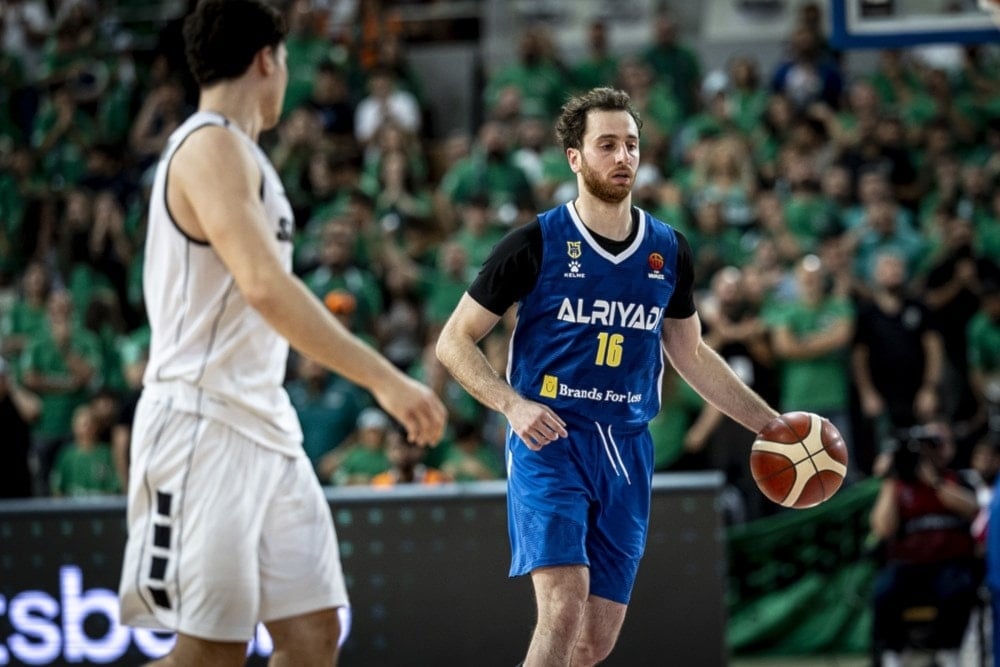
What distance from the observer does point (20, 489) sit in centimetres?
1227

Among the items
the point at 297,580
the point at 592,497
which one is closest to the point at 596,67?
the point at 592,497

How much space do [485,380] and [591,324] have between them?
1.62 feet

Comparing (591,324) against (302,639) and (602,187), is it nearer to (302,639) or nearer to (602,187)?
(602,187)

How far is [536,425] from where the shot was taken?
16.6 feet

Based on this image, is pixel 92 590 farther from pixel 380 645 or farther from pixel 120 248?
pixel 120 248

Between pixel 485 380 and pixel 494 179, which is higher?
pixel 494 179

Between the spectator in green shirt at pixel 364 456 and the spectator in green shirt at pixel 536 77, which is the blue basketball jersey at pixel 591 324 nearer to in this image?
the spectator in green shirt at pixel 364 456

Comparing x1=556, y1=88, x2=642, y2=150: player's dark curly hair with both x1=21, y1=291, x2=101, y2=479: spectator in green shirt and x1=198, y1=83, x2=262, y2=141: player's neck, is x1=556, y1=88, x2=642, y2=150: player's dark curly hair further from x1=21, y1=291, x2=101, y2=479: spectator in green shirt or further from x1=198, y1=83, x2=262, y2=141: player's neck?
x1=21, y1=291, x2=101, y2=479: spectator in green shirt

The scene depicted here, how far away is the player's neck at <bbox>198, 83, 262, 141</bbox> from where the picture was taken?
15.2 feet

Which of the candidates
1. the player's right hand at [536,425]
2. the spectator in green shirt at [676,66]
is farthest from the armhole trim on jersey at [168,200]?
the spectator in green shirt at [676,66]

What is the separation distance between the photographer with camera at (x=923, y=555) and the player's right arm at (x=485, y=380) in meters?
4.84

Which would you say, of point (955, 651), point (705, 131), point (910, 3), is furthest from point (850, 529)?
point (705, 131)

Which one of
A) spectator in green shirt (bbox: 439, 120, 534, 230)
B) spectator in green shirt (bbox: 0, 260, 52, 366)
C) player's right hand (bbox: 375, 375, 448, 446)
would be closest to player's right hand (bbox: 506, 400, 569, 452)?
player's right hand (bbox: 375, 375, 448, 446)

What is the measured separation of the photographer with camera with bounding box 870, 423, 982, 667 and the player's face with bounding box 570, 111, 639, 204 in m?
4.77
